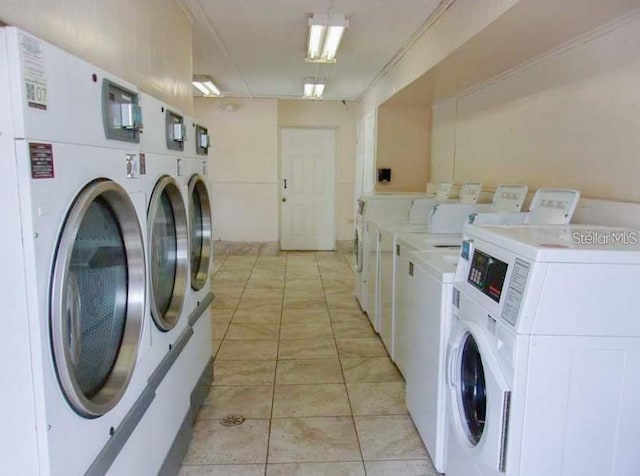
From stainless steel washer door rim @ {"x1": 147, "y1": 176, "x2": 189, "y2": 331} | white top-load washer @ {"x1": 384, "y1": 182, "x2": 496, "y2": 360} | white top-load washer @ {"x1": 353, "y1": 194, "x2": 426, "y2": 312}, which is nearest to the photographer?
stainless steel washer door rim @ {"x1": 147, "y1": 176, "x2": 189, "y2": 331}

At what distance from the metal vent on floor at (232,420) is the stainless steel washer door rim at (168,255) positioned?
0.78 metres

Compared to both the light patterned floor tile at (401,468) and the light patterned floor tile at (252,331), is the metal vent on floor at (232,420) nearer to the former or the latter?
the light patterned floor tile at (401,468)

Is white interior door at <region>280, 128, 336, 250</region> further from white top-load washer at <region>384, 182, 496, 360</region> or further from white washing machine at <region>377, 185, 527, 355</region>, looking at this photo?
white top-load washer at <region>384, 182, 496, 360</region>

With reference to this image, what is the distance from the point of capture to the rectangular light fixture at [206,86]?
18.5ft

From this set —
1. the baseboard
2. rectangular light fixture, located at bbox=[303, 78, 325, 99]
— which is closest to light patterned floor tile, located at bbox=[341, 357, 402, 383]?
rectangular light fixture, located at bbox=[303, 78, 325, 99]

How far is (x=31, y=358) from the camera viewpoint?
1.02 metres

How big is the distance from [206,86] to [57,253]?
5.48 metres

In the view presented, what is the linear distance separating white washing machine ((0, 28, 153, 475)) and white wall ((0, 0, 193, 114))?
1.03ft

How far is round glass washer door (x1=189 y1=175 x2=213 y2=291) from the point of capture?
8.86 feet

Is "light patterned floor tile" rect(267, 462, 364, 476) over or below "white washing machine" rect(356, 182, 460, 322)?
below

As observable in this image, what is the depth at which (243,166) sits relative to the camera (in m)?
7.41

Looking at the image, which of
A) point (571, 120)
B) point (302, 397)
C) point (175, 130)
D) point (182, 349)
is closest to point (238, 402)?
point (302, 397)

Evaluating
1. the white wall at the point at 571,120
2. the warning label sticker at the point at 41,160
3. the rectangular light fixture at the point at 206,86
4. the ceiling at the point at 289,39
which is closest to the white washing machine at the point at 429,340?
the white wall at the point at 571,120

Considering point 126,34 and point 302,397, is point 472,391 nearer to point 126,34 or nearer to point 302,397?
point 302,397
